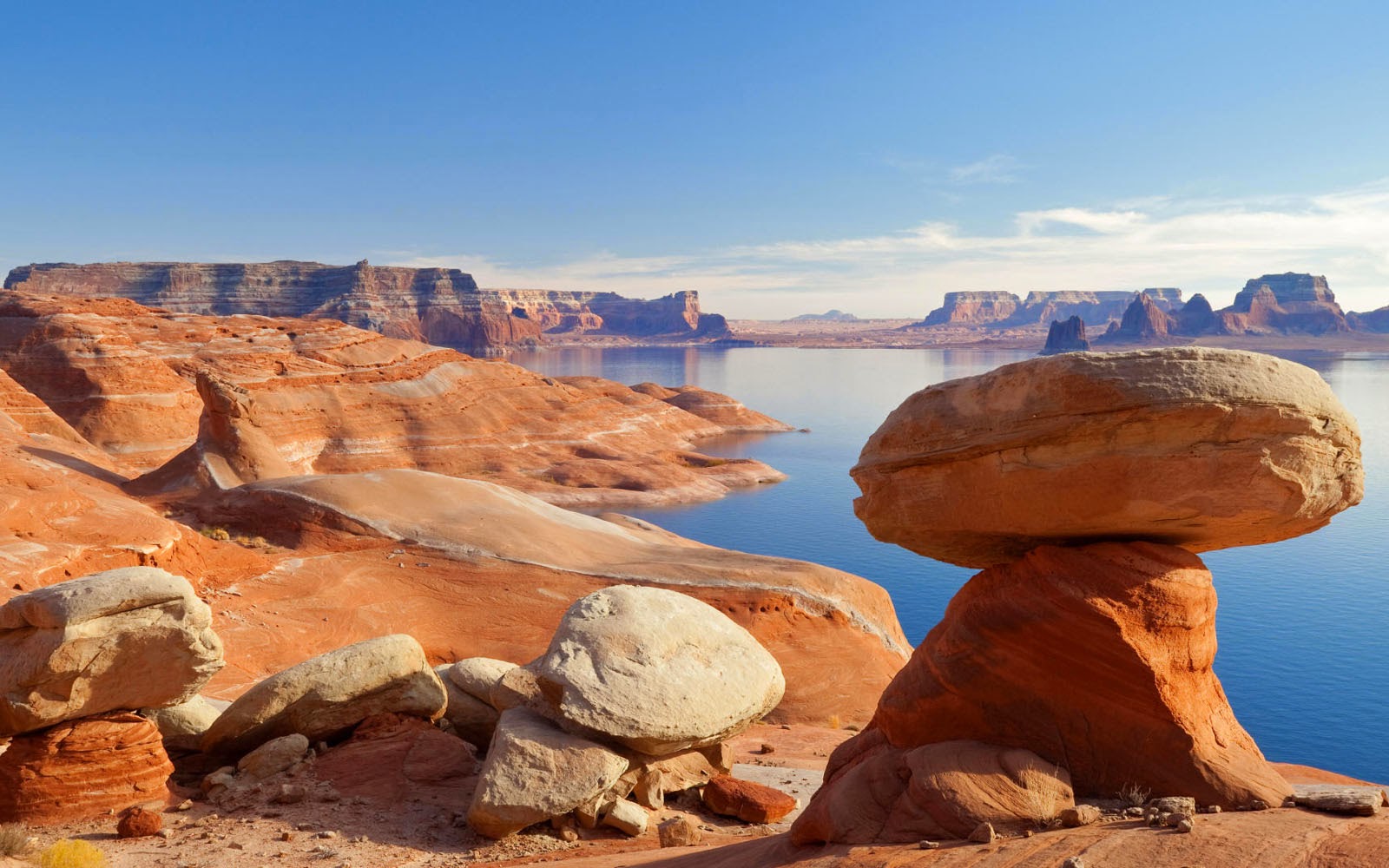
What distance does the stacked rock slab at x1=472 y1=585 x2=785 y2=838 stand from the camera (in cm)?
1137

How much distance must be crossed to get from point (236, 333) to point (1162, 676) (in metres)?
65.9

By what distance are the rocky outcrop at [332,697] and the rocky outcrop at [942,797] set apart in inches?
280

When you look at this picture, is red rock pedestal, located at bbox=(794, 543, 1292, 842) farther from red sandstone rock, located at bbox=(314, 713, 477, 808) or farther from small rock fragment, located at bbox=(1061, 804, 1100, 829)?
red sandstone rock, located at bbox=(314, 713, 477, 808)

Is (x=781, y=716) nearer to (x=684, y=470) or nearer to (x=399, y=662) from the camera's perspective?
(x=399, y=662)

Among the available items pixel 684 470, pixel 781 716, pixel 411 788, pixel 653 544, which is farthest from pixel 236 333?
pixel 411 788

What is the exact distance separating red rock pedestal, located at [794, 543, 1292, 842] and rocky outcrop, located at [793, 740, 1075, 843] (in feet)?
0.12

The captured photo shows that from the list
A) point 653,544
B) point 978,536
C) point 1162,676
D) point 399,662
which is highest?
point 978,536

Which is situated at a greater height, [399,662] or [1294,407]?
[1294,407]

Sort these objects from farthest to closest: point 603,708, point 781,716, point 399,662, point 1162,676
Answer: point 781,716 → point 399,662 → point 603,708 → point 1162,676

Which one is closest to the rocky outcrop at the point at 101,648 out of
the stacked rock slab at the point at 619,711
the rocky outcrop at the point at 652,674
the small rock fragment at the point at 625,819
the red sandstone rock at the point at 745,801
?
the stacked rock slab at the point at 619,711

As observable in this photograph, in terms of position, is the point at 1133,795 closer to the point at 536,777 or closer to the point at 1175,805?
the point at 1175,805

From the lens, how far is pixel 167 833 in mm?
10570

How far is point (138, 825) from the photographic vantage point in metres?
10.4

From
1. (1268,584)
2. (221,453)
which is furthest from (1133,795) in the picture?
(1268,584)
